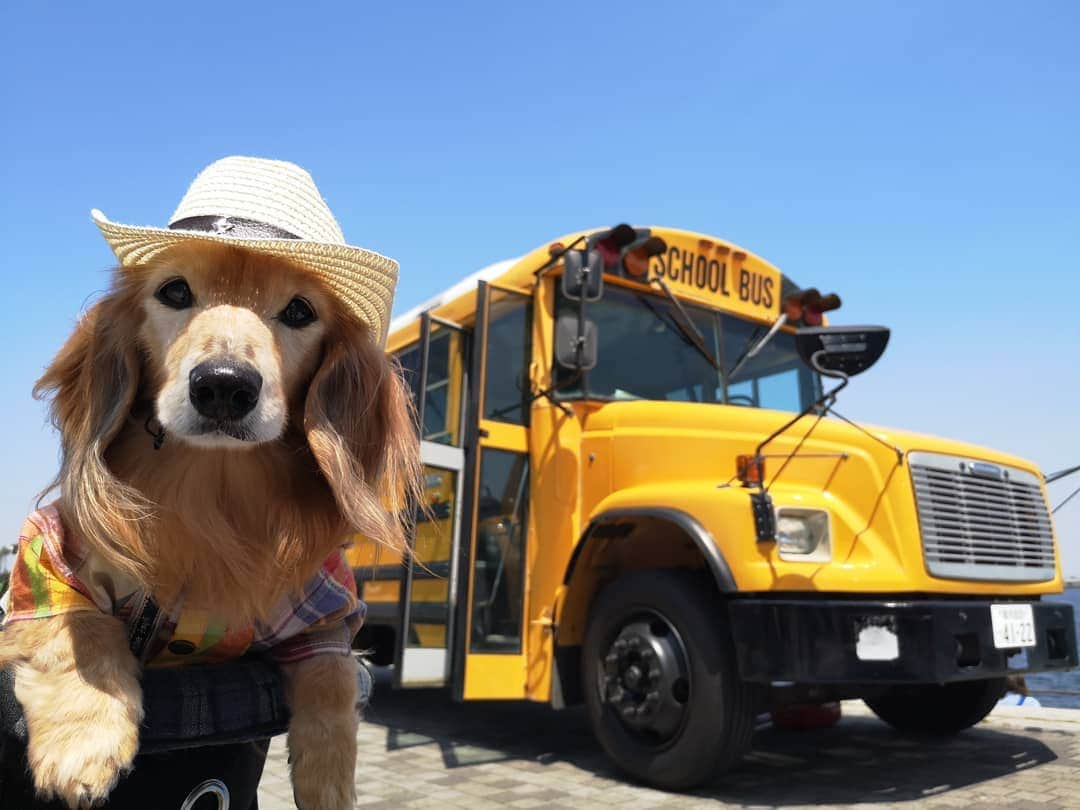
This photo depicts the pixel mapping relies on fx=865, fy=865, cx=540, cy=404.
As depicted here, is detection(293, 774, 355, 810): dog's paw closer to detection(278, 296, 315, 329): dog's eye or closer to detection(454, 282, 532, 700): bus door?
detection(278, 296, 315, 329): dog's eye

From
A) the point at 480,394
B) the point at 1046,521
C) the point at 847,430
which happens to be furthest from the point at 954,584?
the point at 480,394

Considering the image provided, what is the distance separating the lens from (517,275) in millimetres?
5059

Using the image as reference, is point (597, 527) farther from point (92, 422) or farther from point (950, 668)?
point (92, 422)

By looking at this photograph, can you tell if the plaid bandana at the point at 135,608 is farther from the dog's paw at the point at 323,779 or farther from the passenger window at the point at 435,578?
the passenger window at the point at 435,578

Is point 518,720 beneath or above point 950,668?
beneath

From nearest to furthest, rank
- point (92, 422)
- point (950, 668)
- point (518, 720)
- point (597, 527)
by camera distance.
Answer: point (92, 422), point (950, 668), point (597, 527), point (518, 720)

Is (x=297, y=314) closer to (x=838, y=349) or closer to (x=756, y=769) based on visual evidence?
(x=838, y=349)

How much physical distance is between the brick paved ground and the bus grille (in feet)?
3.13

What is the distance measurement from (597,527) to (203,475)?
3.13m

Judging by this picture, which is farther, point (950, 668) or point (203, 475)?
point (950, 668)

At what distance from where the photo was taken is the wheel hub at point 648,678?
3.93m

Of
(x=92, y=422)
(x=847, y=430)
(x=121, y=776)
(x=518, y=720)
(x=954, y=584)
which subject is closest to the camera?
(x=121, y=776)

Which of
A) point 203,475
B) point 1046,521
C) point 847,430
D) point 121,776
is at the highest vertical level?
point 847,430

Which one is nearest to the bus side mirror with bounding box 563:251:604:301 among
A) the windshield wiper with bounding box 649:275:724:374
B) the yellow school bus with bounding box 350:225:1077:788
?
the yellow school bus with bounding box 350:225:1077:788
